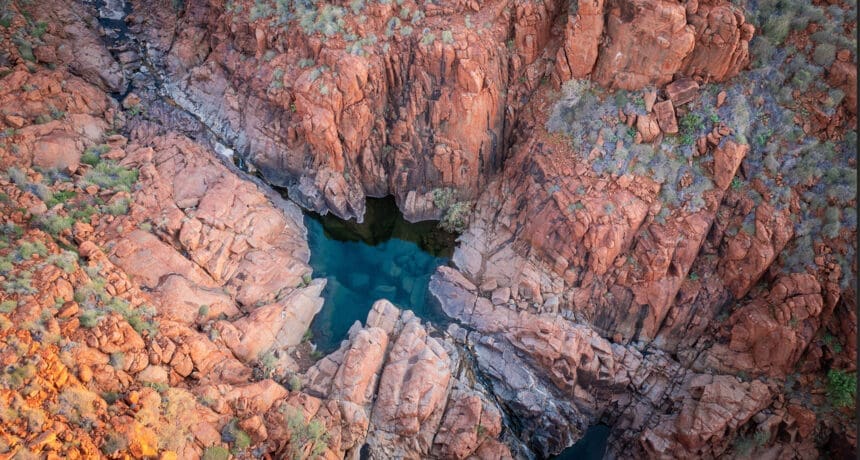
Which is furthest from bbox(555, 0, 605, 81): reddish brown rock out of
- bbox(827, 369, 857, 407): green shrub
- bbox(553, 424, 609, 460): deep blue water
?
bbox(553, 424, 609, 460): deep blue water

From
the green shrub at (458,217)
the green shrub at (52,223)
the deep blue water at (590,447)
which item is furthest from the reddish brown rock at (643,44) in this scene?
the green shrub at (52,223)

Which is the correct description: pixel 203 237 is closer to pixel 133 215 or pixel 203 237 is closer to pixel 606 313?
pixel 133 215

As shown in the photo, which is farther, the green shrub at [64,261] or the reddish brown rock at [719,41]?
the reddish brown rock at [719,41]

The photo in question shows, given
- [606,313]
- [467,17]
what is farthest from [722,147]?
[467,17]

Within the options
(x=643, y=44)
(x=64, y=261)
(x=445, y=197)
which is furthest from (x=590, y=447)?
(x=64, y=261)

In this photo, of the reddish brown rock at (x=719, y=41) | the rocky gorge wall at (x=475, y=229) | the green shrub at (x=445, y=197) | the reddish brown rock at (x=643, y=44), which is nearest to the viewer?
the rocky gorge wall at (x=475, y=229)

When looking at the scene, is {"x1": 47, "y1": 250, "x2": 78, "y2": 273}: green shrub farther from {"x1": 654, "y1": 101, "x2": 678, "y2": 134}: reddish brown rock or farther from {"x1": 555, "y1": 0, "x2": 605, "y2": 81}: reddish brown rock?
{"x1": 654, "y1": 101, "x2": 678, "y2": 134}: reddish brown rock

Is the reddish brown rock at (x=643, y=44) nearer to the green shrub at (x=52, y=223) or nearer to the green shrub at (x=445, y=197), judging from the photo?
the green shrub at (x=445, y=197)
